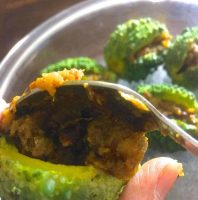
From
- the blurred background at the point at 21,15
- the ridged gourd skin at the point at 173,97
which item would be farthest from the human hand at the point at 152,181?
the blurred background at the point at 21,15

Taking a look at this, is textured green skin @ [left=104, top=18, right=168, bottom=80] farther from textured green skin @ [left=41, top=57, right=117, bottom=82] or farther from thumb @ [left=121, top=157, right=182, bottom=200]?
thumb @ [left=121, top=157, right=182, bottom=200]

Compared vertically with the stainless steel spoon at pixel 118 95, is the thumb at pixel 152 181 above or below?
below

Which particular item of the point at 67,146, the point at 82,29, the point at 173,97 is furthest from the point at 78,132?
the point at 82,29

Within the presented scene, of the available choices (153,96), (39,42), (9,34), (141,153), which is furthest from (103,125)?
(9,34)

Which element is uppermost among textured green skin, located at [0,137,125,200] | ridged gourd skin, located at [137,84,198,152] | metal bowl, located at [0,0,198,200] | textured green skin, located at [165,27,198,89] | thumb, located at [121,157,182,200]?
metal bowl, located at [0,0,198,200]

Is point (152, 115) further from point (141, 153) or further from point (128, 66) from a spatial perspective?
point (128, 66)

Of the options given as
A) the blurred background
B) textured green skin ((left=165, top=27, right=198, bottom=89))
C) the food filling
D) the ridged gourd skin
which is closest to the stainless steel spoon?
the food filling

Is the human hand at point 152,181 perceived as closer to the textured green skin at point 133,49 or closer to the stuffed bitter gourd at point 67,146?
the stuffed bitter gourd at point 67,146
